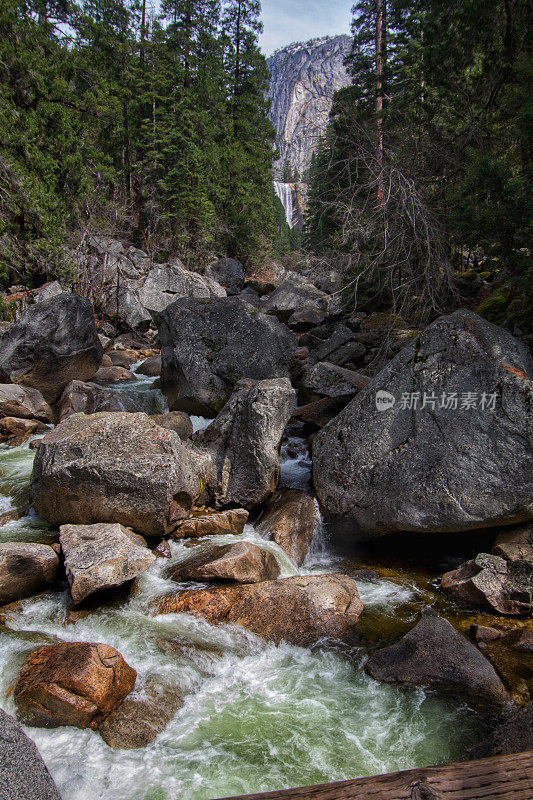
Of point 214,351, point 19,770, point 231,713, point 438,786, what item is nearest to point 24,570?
point 231,713

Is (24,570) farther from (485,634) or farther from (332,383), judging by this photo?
(332,383)

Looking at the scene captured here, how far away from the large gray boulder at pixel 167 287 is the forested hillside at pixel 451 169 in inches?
470

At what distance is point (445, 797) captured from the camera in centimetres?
184

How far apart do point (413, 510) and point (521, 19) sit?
27.9 ft

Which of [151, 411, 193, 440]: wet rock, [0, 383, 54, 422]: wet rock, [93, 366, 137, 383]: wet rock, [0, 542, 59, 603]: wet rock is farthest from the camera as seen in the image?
[93, 366, 137, 383]: wet rock

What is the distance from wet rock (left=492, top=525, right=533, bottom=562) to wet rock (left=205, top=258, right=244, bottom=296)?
77.7 ft

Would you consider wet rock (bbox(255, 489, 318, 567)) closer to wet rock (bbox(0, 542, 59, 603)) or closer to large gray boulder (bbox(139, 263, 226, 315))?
wet rock (bbox(0, 542, 59, 603))

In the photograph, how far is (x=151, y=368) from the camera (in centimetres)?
1451

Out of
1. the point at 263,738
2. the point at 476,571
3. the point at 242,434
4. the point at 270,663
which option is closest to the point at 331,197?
the point at 242,434

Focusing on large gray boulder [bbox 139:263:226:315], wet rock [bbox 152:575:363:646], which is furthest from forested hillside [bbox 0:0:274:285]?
wet rock [bbox 152:575:363:646]

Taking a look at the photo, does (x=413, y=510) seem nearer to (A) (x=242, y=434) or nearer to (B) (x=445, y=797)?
(A) (x=242, y=434)

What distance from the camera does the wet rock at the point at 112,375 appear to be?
13491mm

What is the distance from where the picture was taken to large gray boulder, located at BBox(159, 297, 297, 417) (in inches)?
424

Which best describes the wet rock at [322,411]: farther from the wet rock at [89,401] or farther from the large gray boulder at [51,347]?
the large gray boulder at [51,347]
